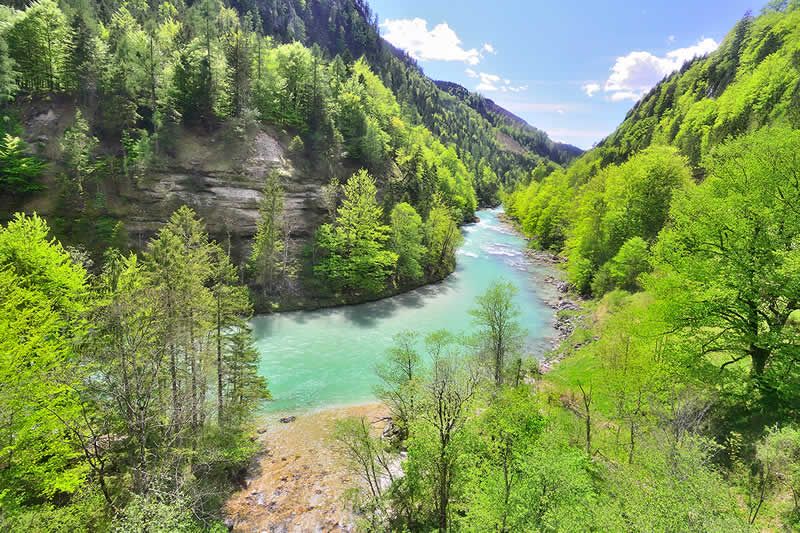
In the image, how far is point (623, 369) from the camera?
1567 centimetres

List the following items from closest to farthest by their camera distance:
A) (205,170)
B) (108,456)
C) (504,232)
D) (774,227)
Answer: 1. (774,227)
2. (108,456)
3. (205,170)
4. (504,232)

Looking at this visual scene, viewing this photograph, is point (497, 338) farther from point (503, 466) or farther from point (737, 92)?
point (737, 92)

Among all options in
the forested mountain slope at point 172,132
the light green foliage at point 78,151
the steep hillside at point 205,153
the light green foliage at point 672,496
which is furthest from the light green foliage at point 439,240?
the light green foliage at point 78,151

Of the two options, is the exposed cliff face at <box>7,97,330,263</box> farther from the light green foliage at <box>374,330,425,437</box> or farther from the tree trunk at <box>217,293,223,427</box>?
the light green foliage at <box>374,330,425,437</box>

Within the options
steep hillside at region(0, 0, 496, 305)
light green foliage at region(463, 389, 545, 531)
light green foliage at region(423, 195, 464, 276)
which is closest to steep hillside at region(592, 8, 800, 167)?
light green foliage at region(423, 195, 464, 276)

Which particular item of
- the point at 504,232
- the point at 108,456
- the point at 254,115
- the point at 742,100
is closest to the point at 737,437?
the point at 108,456

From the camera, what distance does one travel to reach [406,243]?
42.3m

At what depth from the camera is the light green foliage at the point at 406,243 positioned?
138 ft

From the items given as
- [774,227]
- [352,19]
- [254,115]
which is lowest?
[774,227]

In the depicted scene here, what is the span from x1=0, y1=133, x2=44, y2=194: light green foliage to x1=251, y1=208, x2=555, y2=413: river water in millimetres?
24444

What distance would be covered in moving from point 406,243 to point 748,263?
32841 millimetres

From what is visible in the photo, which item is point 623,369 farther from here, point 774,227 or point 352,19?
point 352,19

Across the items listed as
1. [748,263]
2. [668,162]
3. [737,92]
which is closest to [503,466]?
[748,263]

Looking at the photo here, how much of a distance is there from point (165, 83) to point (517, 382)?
2032 inches
